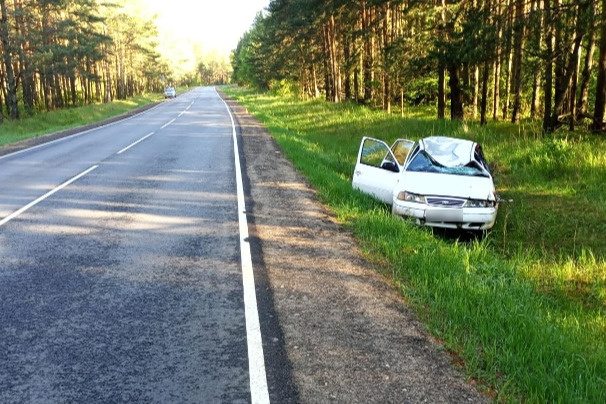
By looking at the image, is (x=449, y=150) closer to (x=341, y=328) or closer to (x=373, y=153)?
(x=373, y=153)

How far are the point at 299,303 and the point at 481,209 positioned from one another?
4.16m

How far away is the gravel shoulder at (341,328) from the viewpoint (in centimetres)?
333

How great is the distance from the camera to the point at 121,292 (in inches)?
194

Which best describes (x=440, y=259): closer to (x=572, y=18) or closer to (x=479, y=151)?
(x=479, y=151)

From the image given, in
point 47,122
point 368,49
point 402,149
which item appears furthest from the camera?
point 368,49

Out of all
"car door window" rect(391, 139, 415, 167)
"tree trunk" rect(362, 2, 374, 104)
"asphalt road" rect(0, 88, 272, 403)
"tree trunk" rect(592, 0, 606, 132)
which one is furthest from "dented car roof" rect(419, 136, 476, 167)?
"tree trunk" rect(362, 2, 374, 104)

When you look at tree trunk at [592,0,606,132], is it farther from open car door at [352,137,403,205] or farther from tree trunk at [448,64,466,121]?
open car door at [352,137,403,205]

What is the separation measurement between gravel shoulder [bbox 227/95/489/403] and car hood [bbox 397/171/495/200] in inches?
60.7

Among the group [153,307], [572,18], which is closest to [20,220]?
[153,307]

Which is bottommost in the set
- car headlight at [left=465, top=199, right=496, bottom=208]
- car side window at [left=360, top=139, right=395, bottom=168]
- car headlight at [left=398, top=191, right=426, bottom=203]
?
car headlight at [left=465, top=199, right=496, bottom=208]

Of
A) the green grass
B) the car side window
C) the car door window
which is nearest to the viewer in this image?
the car side window

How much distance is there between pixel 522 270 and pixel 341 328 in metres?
3.03

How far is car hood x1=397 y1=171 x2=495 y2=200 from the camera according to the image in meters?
7.70

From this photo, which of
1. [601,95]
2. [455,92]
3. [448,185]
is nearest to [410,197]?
[448,185]
